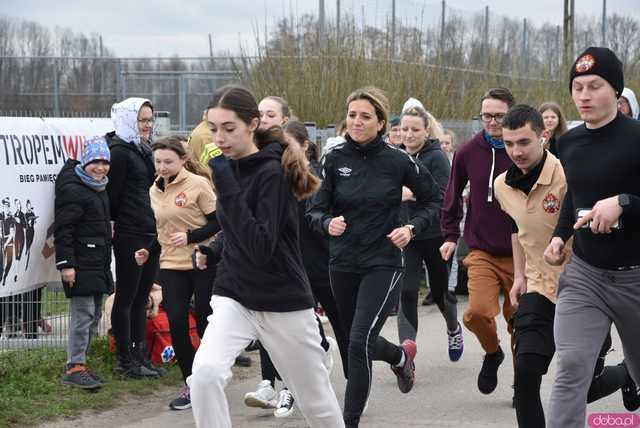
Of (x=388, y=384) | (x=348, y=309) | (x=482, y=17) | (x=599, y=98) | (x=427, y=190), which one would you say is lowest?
(x=388, y=384)

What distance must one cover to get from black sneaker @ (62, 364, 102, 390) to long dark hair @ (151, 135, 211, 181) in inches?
63.1

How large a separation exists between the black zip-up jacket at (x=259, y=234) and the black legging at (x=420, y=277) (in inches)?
139

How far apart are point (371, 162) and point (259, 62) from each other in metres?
11.8

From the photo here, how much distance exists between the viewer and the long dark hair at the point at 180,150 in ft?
27.3

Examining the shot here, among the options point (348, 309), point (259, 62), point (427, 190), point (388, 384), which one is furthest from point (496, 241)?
point (259, 62)

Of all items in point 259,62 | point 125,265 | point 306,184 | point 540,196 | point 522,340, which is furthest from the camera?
point 259,62

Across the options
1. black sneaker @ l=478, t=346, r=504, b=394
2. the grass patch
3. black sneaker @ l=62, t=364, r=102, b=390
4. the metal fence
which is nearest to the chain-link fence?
the metal fence

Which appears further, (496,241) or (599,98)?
(496,241)

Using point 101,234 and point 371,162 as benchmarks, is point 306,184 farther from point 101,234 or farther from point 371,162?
point 101,234

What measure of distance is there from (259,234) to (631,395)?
10.4ft

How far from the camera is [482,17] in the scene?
2470cm

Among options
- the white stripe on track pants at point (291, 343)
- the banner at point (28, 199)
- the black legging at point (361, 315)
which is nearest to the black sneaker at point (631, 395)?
the black legging at point (361, 315)

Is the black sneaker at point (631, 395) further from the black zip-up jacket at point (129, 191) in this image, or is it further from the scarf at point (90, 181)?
the scarf at point (90, 181)

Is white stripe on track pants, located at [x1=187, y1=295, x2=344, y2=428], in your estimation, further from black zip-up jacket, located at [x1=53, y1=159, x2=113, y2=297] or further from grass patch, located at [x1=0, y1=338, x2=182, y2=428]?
black zip-up jacket, located at [x1=53, y1=159, x2=113, y2=297]
